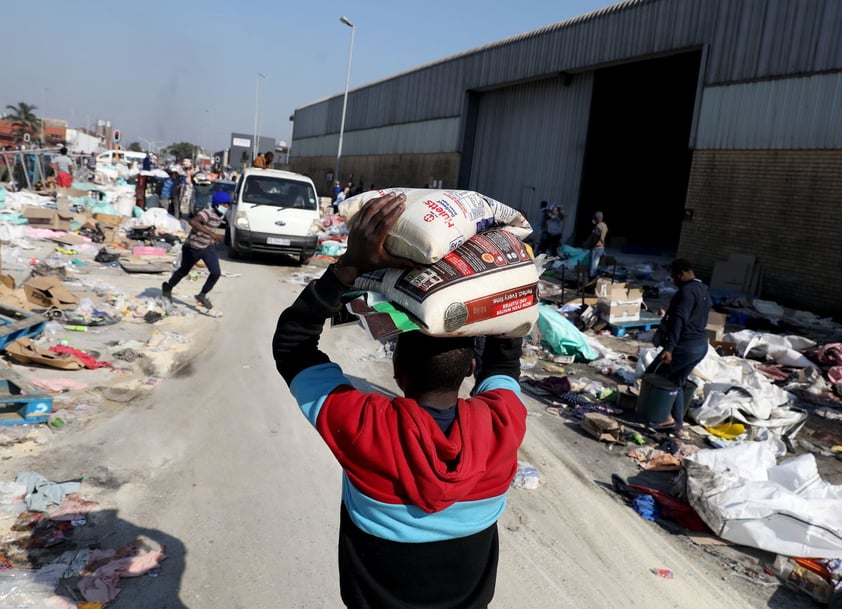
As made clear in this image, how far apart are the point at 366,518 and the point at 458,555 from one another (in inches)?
10.3

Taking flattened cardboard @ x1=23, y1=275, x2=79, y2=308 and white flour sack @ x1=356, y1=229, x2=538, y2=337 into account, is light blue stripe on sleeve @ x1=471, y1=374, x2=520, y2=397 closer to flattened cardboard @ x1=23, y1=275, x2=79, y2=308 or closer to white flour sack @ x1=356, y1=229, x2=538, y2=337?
white flour sack @ x1=356, y1=229, x2=538, y2=337

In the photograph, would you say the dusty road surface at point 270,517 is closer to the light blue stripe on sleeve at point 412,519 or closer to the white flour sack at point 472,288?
the light blue stripe on sleeve at point 412,519

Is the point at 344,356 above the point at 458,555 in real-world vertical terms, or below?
below

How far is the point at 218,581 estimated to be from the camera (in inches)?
133

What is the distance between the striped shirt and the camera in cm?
924

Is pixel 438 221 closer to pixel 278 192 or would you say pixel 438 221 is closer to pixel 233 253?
pixel 278 192

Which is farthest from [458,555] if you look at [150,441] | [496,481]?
[150,441]

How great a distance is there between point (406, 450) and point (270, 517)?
299cm

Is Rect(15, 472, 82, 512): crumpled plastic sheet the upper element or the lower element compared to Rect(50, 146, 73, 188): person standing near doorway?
lower

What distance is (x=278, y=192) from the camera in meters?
14.9

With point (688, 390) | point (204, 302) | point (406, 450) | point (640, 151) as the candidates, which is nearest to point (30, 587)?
point (406, 450)

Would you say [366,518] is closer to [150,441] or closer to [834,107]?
[150,441]

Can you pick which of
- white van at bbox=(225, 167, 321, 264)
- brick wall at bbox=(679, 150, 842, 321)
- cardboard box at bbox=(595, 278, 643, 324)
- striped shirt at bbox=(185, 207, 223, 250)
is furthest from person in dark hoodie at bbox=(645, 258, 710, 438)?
white van at bbox=(225, 167, 321, 264)

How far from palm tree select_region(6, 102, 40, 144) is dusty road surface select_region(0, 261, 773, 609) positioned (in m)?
64.6
